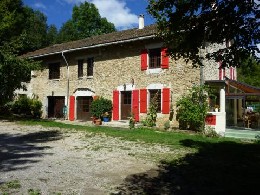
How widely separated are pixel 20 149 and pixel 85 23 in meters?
42.5

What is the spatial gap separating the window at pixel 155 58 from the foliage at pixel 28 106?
10694 millimetres

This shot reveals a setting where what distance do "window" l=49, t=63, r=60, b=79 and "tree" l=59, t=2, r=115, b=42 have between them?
2643 cm

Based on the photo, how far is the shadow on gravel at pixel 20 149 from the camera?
7570mm

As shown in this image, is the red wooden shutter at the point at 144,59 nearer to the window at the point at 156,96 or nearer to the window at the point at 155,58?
the window at the point at 155,58

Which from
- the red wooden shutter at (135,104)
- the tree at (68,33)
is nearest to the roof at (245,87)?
the red wooden shutter at (135,104)

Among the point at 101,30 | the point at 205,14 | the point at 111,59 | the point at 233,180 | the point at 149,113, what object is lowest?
the point at 233,180

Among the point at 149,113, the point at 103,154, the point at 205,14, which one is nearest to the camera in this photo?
the point at 205,14

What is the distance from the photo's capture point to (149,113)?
1692 cm

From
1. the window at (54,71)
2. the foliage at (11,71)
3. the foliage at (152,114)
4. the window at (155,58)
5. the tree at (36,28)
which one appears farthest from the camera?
the tree at (36,28)

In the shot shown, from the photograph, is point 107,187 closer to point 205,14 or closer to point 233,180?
point 233,180

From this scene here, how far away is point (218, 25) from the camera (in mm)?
4809

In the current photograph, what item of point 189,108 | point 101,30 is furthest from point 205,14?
point 101,30

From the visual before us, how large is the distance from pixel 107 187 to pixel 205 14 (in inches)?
139

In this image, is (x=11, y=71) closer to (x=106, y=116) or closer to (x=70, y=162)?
(x=106, y=116)
